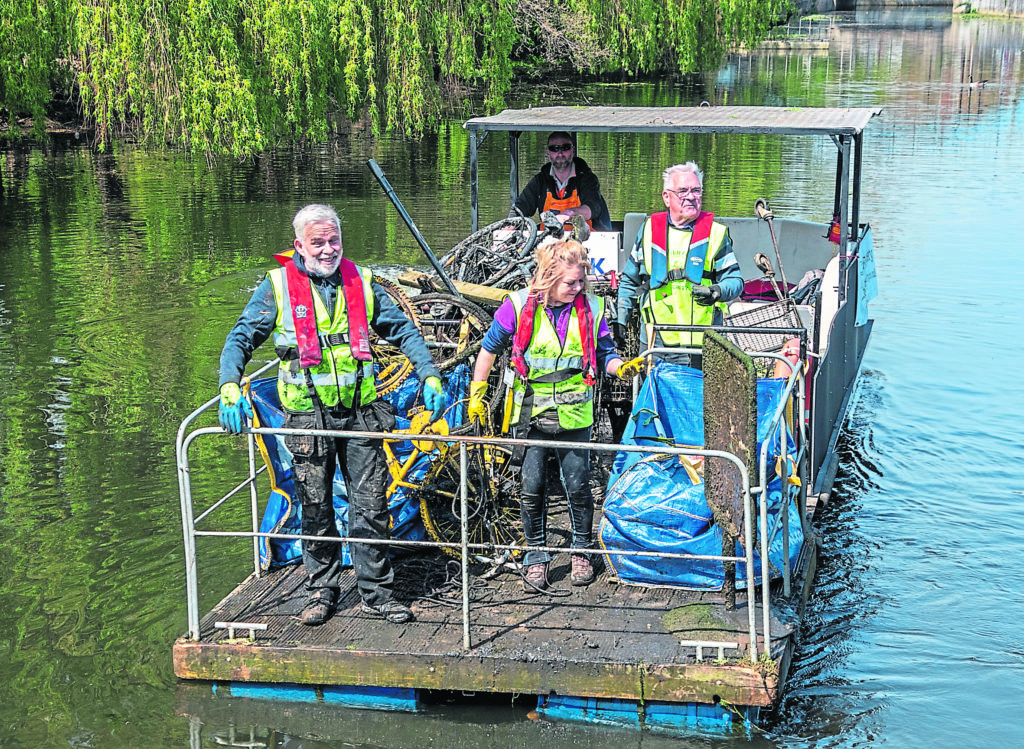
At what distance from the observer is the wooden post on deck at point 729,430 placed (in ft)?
18.2

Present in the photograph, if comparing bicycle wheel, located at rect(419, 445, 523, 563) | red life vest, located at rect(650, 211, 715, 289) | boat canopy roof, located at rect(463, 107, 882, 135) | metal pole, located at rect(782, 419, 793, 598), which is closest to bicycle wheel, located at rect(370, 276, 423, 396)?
bicycle wheel, located at rect(419, 445, 523, 563)

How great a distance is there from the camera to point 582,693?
19.0ft

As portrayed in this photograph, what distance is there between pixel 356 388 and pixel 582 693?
1.85m

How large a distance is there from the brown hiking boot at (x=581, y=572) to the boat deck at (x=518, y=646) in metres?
0.06

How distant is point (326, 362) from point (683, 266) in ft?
8.14

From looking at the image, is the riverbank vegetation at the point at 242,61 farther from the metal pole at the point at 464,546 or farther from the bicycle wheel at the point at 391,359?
the metal pole at the point at 464,546

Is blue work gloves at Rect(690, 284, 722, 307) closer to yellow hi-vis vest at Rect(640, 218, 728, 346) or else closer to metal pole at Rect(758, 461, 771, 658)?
yellow hi-vis vest at Rect(640, 218, 728, 346)

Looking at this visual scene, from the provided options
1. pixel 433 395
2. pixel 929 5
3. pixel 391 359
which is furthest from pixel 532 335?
pixel 929 5

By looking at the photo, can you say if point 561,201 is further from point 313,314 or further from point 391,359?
point 313,314

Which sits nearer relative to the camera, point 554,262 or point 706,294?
point 554,262

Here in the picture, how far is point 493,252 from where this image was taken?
941 centimetres

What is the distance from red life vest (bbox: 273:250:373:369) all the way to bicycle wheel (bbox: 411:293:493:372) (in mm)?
1633

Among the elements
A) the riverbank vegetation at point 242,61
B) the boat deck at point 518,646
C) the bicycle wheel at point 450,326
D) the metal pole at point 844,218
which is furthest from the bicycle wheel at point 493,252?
the riverbank vegetation at point 242,61

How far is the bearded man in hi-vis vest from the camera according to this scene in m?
5.74
